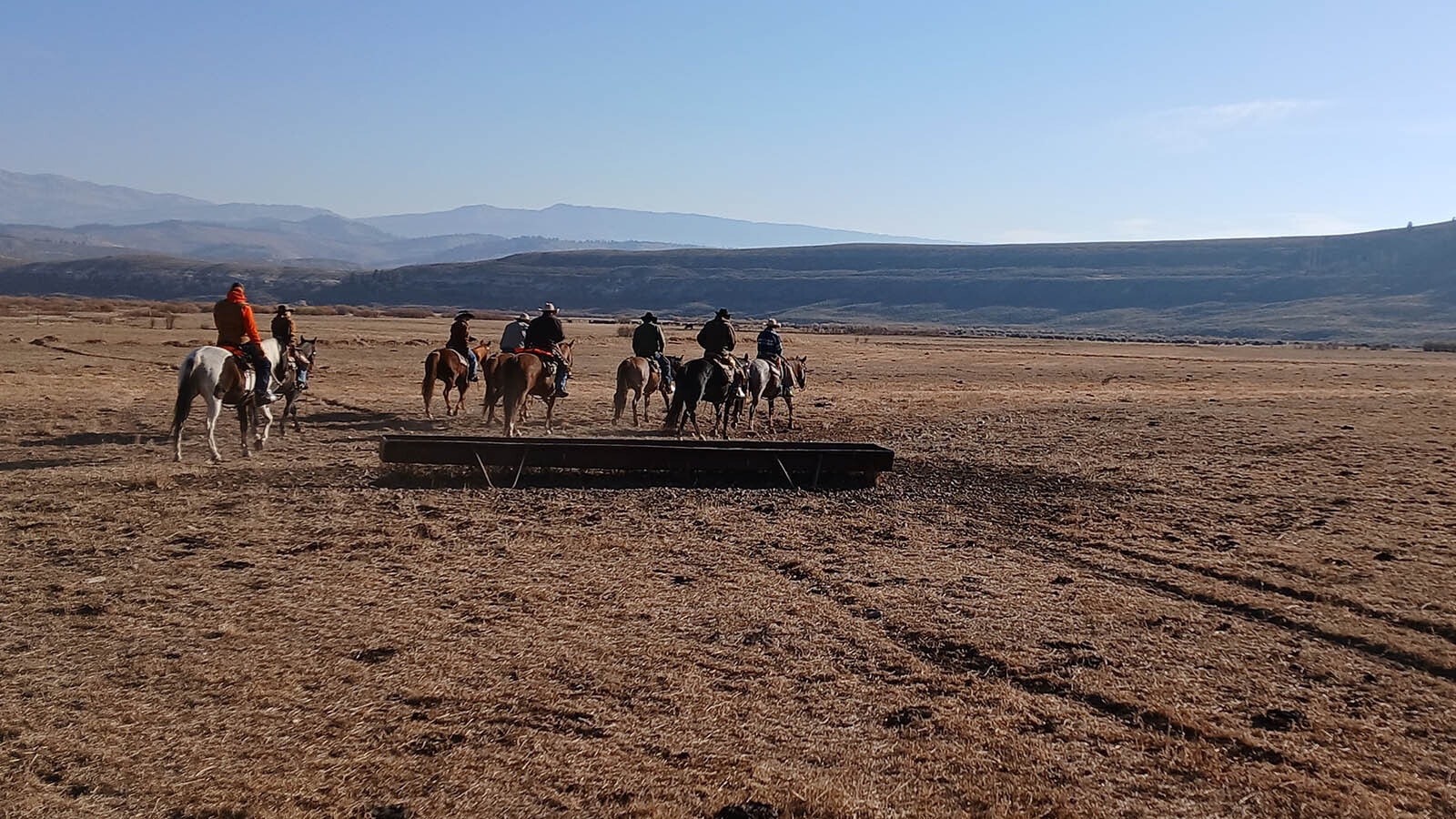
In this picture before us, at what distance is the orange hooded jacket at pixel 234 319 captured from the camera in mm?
14281

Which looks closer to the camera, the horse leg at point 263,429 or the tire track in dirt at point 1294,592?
the tire track in dirt at point 1294,592

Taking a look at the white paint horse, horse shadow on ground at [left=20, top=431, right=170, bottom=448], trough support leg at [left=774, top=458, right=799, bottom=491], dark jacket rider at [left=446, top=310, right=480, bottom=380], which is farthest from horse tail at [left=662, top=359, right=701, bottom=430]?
horse shadow on ground at [left=20, top=431, right=170, bottom=448]

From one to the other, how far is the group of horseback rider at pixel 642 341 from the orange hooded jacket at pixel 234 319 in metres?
4.79

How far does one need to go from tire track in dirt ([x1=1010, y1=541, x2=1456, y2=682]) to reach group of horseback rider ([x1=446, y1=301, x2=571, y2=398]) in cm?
1011

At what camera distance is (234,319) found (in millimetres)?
14289

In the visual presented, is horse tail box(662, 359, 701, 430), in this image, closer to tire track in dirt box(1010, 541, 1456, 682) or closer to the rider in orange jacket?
the rider in orange jacket

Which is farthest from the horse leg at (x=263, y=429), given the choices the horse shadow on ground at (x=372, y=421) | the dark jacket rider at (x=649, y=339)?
the dark jacket rider at (x=649, y=339)

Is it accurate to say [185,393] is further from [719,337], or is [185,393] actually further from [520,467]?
[719,337]

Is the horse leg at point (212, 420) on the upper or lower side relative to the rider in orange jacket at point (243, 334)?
lower

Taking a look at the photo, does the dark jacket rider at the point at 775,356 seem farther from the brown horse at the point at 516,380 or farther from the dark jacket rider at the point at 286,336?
the dark jacket rider at the point at 286,336

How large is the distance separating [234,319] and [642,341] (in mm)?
7428

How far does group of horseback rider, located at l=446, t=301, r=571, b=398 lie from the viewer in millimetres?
18656

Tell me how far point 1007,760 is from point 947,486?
27.1 feet

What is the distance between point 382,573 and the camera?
8805 mm
